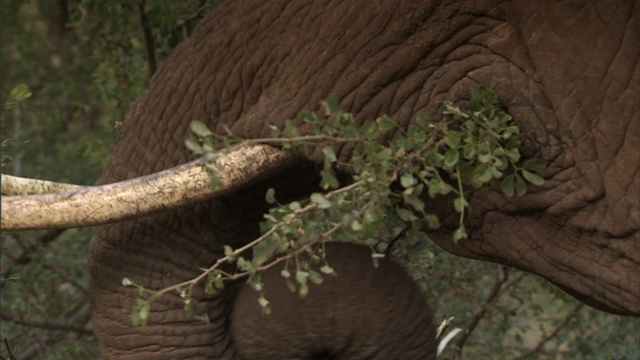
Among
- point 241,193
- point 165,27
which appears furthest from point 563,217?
point 165,27

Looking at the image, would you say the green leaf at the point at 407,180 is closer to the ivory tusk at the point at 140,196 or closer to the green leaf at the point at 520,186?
the green leaf at the point at 520,186

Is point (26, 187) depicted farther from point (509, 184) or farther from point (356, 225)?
point (509, 184)

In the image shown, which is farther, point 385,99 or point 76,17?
point 76,17

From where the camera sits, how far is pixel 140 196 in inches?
117

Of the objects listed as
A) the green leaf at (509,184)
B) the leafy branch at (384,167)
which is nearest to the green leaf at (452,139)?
the leafy branch at (384,167)

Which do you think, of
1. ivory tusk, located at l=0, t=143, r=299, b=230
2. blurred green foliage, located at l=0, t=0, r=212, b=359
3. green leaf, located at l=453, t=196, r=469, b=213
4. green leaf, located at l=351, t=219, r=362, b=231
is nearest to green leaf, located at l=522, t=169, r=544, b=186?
green leaf, located at l=453, t=196, r=469, b=213

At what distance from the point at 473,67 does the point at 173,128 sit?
2.24ft

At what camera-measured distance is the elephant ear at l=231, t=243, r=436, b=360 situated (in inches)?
128

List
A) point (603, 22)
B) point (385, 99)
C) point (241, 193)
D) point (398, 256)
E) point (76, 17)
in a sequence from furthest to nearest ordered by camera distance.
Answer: point (76, 17)
point (398, 256)
point (241, 193)
point (385, 99)
point (603, 22)

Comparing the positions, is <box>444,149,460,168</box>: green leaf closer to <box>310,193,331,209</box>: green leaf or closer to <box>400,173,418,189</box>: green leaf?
<box>400,173,418,189</box>: green leaf

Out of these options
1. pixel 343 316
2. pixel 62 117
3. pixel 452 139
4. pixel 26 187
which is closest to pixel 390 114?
pixel 452 139

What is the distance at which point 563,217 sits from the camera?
293 centimetres

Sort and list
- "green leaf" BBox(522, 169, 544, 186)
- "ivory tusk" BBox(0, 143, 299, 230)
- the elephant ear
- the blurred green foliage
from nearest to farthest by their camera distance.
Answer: "green leaf" BBox(522, 169, 544, 186) < "ivory tusk" BBox(0, 143, 299, 230) < the elephant ear < the blurred green foliage

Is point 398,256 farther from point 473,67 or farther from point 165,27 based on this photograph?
point 473,67
